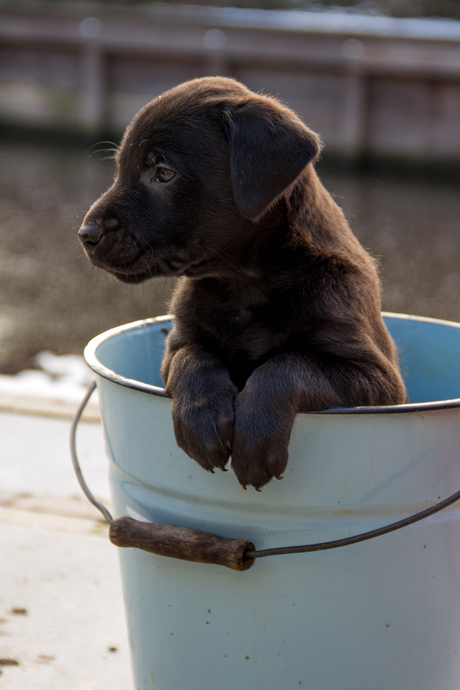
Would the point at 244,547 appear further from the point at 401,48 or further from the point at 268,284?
the point at 401,48

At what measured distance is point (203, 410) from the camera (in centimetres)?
156

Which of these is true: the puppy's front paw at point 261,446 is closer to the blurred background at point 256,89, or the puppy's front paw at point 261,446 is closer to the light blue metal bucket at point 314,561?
the light blue metal bucket at point 314,561

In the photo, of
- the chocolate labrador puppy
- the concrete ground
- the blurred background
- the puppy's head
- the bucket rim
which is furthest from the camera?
the blurred background

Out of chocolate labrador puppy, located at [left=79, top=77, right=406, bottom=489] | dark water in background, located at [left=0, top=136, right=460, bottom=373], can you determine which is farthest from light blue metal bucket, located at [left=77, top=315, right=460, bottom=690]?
dark water in background, located at [left=0, top=136, right=460, bottom=373]

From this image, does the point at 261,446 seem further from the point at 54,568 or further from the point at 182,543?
the point at 54,568

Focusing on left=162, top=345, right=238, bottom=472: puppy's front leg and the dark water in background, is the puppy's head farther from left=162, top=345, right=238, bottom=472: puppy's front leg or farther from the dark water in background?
the dark water in background

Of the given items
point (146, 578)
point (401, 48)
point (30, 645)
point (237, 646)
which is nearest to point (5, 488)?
point (30, 645)

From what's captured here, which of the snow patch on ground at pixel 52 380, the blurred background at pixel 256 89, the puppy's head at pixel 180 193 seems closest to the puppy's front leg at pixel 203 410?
the puppy's head at pixel 180 193

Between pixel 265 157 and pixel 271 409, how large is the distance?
20.9 inches

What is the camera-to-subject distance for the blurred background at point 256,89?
7805 mm

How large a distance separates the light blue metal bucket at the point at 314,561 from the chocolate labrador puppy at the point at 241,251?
0.13 metres

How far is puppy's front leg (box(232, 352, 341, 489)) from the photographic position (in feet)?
4.83

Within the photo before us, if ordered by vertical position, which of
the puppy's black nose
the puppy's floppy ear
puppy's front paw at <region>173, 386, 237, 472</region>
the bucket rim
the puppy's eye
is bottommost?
puppy's front paw at <region>173, 386, 237, 472</region>

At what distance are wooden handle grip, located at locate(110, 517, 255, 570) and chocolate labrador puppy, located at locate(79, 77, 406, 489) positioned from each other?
219 millimetres
